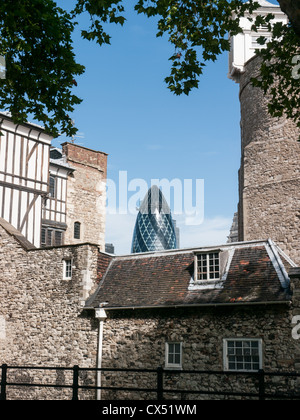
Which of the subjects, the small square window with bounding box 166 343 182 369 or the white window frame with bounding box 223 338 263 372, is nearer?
the white window frame with bounding box 223 338 263 372

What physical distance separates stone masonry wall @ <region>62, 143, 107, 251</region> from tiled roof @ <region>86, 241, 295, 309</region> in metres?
12.0

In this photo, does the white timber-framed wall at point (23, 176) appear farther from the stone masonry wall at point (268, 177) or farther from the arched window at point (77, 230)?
the stone masonry wall at point (268, 177)

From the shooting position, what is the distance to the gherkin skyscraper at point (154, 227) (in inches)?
4887

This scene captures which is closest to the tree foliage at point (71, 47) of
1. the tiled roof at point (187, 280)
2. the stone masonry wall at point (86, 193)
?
the tiled roof at point (187, 280)

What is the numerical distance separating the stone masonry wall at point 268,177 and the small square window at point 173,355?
303 inches

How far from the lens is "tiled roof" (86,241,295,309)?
1398 cm

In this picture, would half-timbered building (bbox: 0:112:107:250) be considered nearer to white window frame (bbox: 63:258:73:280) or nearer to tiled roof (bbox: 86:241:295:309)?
white window frame (bbox: 63:258:73:280)

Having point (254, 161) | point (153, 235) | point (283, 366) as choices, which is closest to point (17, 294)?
point (283, 366)

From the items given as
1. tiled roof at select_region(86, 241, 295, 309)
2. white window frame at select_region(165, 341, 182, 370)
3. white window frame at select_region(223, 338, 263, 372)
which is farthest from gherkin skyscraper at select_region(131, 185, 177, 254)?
white window frame at select_region(223, 338, 263, 372)

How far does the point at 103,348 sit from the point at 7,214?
10.4 m

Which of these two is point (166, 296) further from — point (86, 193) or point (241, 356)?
point (86, 193)
